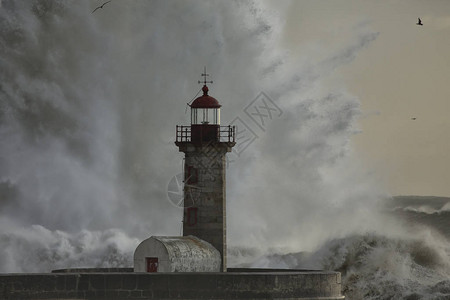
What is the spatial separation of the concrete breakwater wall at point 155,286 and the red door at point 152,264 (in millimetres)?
1942

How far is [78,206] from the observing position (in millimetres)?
39719

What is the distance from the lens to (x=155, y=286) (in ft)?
65.9

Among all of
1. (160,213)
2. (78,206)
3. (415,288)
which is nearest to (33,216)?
(78,206)

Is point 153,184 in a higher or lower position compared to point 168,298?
higher

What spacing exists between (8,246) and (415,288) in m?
12.8

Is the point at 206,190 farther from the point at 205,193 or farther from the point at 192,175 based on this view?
the point at 192,175

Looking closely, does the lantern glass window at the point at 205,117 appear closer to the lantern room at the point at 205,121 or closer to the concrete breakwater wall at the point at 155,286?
the lantern room at the point at 205,121

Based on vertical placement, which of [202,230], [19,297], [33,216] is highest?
[33,216]

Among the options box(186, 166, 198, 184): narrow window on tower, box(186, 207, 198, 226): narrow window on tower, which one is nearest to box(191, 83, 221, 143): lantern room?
box(186, 166, 198, 184): narrow window on tower

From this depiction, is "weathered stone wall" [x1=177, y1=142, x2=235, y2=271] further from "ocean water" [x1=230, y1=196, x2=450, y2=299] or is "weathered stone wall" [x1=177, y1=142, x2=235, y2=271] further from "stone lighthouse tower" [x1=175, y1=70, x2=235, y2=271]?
"ocean water" [x1=230, y1=196, x2=450, y2=299]

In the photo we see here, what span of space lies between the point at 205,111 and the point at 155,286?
521 centimetres

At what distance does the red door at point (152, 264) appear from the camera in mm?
22094

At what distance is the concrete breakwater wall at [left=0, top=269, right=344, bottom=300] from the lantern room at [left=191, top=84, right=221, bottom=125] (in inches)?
183

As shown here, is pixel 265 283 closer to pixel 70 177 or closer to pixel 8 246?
pixel 8 246
